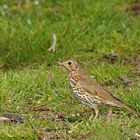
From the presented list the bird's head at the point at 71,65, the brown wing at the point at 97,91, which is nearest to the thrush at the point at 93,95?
the brown wing at the point at 97,91

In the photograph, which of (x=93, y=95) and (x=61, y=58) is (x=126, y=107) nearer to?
(x=93, y=95)

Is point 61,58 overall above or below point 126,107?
below

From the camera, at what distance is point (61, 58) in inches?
447

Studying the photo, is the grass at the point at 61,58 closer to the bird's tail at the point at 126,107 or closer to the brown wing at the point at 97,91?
the bird's tail at the point at 126,107

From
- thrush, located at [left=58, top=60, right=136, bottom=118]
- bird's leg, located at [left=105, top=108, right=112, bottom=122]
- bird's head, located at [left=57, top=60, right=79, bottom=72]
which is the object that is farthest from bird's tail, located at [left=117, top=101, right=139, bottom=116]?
bird's head, located at [left=57, top=60, right=79, bottom=72]

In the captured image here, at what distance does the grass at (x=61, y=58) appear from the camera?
26.4 feet

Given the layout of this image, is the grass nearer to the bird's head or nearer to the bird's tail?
the bird's tail

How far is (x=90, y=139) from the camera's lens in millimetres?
7359

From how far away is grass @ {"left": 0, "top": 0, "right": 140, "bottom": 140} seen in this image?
26.4ft

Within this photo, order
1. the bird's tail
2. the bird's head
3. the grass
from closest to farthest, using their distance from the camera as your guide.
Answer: the grass < the bird's tail < the bird's head

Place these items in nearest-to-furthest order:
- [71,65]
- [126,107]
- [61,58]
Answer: [126,107]
[71,65]
[61,58]

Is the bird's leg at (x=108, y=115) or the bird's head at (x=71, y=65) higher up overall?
the bird's head at (x=71, y=65)

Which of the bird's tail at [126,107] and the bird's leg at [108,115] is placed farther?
the bird's tail at [126,107]

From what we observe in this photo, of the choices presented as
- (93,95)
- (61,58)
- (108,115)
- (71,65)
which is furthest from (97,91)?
(61,58)
